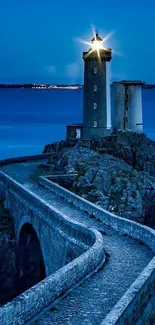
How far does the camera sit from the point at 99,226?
1994 cm

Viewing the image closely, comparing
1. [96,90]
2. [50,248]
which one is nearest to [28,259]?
[50,248]

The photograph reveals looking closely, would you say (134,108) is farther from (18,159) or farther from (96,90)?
(18,159)

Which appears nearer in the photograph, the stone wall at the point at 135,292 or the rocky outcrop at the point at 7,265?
the stone wall at the point at 135,292

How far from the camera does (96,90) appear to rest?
45375 millimetres

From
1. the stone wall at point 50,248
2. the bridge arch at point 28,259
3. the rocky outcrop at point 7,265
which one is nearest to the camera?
the stone wall at point 50,248

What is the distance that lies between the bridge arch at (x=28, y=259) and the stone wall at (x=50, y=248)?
671 millimetres

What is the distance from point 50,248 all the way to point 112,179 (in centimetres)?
1166

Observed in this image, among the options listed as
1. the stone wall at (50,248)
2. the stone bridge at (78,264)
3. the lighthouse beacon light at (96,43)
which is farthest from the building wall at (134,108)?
the stone bridge at (78,264)

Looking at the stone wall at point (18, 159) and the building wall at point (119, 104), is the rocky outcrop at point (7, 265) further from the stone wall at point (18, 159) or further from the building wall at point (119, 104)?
the building wall at point (119, 104)

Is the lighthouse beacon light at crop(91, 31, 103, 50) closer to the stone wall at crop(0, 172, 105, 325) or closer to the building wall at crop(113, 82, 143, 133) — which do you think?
the building wall at crop(113, 82, 143, 133)

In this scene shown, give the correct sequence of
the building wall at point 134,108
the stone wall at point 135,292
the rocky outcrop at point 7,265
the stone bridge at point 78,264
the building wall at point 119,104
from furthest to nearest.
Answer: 1. the building wall at point 119,104
2. the building wall at point 134,108
3. the rocky outcrop at point 7,265
4. the stone bridge at point 78,264
5. the stone wall at point 135,292

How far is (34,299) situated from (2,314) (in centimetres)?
141

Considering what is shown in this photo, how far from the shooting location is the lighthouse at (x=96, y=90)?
147 feet

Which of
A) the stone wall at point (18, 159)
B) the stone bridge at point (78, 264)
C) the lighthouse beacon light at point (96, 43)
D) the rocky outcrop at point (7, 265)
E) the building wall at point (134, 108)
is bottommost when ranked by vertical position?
the rocky outcrop at point (7, 265)
